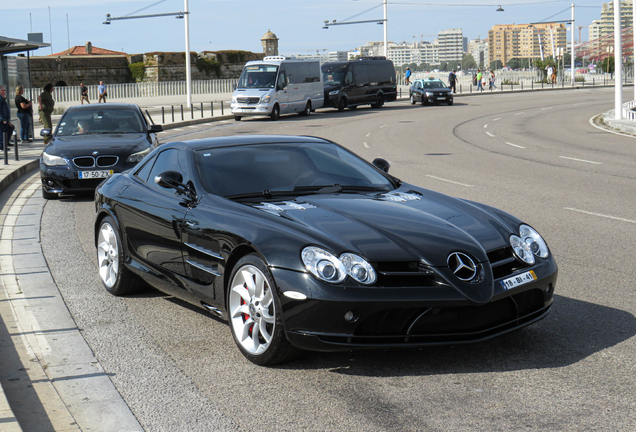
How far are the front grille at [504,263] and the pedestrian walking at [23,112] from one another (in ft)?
67.8

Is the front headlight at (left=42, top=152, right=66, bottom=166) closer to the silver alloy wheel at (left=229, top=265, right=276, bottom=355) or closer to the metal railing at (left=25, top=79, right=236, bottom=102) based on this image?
the silver alloy wheel at (left=229, top=265, right=276, bottom=355)

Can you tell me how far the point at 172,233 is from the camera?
551cm

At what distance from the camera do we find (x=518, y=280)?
4.59 meters

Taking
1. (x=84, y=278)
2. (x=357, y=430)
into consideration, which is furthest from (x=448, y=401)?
(x=84, y=278)

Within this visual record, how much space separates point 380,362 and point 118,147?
8993 mm

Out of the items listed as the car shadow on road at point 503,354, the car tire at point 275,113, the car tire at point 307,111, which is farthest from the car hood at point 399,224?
the car tire at point 307,111

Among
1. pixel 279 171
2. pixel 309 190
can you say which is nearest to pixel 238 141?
pixel 279 171

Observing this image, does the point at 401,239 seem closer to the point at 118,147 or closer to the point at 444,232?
the point at 444,232

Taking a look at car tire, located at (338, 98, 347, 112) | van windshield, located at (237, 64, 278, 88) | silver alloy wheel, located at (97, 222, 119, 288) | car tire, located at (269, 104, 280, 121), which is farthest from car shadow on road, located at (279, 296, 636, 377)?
car tire, located at (338, 98, 347, 112)

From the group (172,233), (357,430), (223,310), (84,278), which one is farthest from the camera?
(84,278)

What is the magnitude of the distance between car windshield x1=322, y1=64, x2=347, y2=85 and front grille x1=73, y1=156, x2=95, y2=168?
1161 inches

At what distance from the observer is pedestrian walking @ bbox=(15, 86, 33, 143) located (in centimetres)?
2272

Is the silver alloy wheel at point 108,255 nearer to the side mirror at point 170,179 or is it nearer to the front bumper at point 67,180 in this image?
the side mirror at point 170,179

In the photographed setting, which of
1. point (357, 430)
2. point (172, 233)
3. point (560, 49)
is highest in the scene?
point (560, 49)
